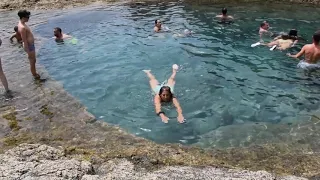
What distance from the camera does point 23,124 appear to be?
8.35 metres

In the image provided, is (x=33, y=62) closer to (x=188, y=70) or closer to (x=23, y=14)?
(x=23, y=14)

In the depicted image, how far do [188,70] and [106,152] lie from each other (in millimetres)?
5555

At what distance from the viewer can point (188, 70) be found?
11625mm

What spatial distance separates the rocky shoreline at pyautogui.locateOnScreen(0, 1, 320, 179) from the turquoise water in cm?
68

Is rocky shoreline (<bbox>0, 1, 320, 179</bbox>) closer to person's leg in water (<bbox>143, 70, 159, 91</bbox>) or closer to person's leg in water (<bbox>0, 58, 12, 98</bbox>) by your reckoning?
person's leg in water (<bbox>0, 58, 12, 98</bbox>)

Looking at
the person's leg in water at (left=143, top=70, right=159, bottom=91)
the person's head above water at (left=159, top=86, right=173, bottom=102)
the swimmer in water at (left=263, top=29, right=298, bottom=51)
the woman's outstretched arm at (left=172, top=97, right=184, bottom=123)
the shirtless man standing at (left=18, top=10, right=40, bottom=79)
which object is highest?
the shirtless man standing at (left=18, top=10, right=40, bottom=79)

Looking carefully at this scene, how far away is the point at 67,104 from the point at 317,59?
808 centimetres

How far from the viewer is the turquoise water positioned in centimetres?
877

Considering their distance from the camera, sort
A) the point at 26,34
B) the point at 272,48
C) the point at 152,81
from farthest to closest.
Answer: the point at 272,48
the point at 152,81
the point at 26,34

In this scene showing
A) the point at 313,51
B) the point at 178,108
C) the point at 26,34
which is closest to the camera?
the point at 178,108

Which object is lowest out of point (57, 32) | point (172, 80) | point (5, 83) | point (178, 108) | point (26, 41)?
point (178, 108)

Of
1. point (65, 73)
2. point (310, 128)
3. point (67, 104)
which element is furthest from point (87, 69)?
point (310, 128)

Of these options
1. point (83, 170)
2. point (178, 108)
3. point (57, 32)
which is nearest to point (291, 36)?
point (178, 108)

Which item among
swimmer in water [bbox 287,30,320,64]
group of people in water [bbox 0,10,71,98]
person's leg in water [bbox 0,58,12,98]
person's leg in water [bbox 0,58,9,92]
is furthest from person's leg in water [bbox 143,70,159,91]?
swimmer in water [bbox 287,30,320,64]
